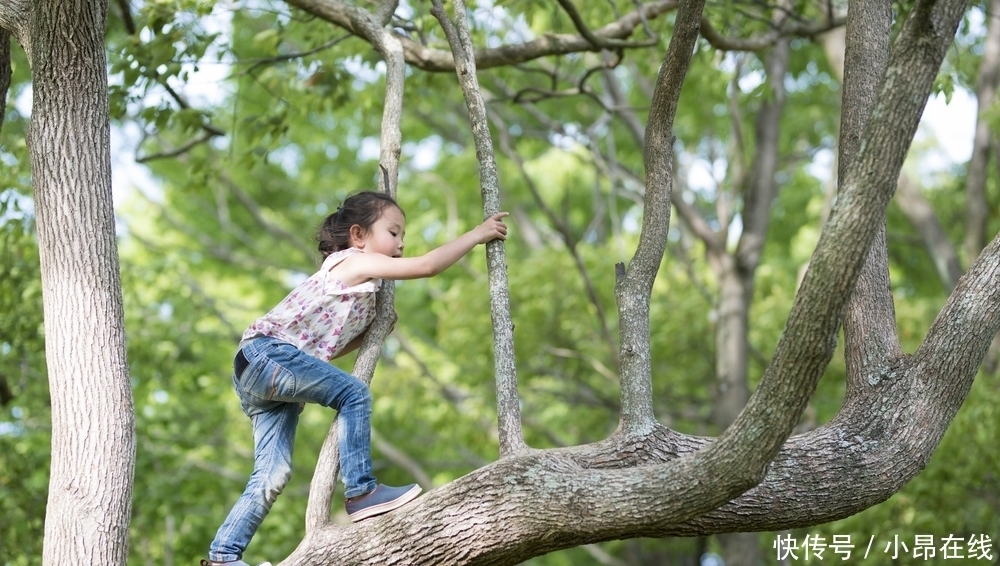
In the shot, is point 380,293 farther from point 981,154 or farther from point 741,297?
point 981,154

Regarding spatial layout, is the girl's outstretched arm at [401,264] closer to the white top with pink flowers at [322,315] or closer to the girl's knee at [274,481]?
the white top with pink flowers at [322,315]

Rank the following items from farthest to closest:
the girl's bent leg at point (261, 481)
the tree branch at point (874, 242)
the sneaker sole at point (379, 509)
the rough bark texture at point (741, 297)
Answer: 1. the rough bark texture at point (741, 297)
2. the girl's bent leg at point (261, 481)
3. the tree branch at point (874, 242)
4. the sneaker sole at point (379, 509)

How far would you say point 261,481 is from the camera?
12.5 feet

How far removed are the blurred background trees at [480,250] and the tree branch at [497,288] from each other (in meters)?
2.00

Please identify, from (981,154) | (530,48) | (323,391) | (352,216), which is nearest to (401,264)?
(352,216)

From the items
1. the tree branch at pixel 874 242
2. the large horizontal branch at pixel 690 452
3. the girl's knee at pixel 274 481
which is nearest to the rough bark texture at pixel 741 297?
the tree branch at pixel 874 242

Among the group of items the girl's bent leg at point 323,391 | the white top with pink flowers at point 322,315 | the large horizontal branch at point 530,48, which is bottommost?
the girl's bent leg at point 323,391

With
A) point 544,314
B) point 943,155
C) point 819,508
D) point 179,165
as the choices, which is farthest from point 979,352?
point 943,155

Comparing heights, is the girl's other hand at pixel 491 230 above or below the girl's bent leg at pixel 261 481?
above

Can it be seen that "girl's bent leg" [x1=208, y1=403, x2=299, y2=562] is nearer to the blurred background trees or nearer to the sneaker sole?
the sneaker sole

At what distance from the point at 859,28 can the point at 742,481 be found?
6.88 feet

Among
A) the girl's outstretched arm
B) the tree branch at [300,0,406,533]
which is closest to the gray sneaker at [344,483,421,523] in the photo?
the tree branch at [300,0,406,533]

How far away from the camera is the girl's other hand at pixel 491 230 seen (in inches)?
136

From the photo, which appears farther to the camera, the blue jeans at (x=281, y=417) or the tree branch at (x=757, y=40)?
the tree branch at (x=757, y=40)
